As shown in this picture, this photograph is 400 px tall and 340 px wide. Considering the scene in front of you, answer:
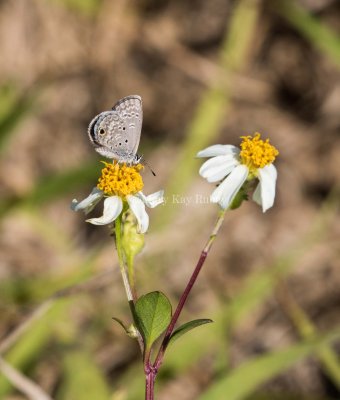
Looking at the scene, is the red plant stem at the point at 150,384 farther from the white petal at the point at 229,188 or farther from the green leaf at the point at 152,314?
the white petal at the point at 229,188

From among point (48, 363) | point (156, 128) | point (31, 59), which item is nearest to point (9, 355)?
point (48, 363)

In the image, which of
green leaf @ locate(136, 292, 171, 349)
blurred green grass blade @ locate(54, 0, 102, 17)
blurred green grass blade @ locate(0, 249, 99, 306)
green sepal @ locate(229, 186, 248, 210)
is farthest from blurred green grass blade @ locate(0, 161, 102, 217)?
green leaf @ locate(136, 292, 171, 349)

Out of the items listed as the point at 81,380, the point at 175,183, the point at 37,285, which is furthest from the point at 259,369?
the point at 175,183

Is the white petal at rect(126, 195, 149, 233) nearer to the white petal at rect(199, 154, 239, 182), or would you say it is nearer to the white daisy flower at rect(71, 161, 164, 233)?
the white daisy flower at rect(71, 161, 164, 233)

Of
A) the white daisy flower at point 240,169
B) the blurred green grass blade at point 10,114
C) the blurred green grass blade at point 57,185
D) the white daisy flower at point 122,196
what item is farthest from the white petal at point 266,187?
the blurred green grass blade at point 10,114

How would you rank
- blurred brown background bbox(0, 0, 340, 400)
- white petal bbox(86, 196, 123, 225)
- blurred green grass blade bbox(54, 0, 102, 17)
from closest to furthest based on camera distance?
white petal bbox(86, 196, 123, 225) → blurred brown background bbox(0, 0, 340, 400) → blurred green grass blade bbox(54, 0, 102, 17)

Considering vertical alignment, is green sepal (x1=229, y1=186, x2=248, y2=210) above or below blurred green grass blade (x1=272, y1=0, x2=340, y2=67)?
below

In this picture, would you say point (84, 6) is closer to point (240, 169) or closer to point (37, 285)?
point (37, 285)
